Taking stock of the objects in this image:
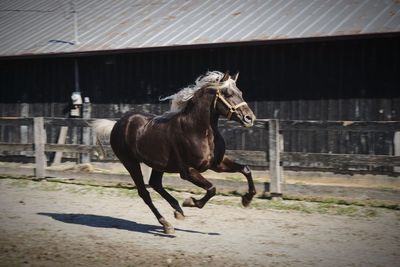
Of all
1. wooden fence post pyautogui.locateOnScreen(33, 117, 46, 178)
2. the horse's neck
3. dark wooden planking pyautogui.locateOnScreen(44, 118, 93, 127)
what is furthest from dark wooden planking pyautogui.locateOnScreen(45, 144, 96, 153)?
the horse's neck

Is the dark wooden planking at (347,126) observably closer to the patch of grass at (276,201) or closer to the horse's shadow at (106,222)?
the patch of grass at (276,201)

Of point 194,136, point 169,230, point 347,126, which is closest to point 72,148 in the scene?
point 169,230

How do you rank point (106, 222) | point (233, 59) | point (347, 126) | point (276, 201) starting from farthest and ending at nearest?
point (233, 59)
point (276, 201)
point (347, 126)
point (106, 222)

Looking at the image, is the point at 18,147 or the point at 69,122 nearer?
the point at 69,122

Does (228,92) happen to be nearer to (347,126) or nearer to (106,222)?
(106,222)

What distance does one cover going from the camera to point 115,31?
1662cm

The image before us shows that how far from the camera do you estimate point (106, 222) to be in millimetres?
8953

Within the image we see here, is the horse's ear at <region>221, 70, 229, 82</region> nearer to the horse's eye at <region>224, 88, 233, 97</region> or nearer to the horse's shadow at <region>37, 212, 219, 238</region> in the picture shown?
the horse's eye at <region>224, 88, 233, 97</region>

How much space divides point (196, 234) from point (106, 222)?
178 cm

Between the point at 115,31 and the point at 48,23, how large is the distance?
4237 millimetres

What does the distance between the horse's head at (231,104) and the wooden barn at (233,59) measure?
17.1 ft

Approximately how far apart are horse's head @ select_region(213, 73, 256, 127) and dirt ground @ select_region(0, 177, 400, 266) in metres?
1.63

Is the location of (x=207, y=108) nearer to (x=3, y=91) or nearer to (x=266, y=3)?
(x=266, y=3)

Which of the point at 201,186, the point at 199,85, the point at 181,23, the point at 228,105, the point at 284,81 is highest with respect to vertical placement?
the point at 181,23
